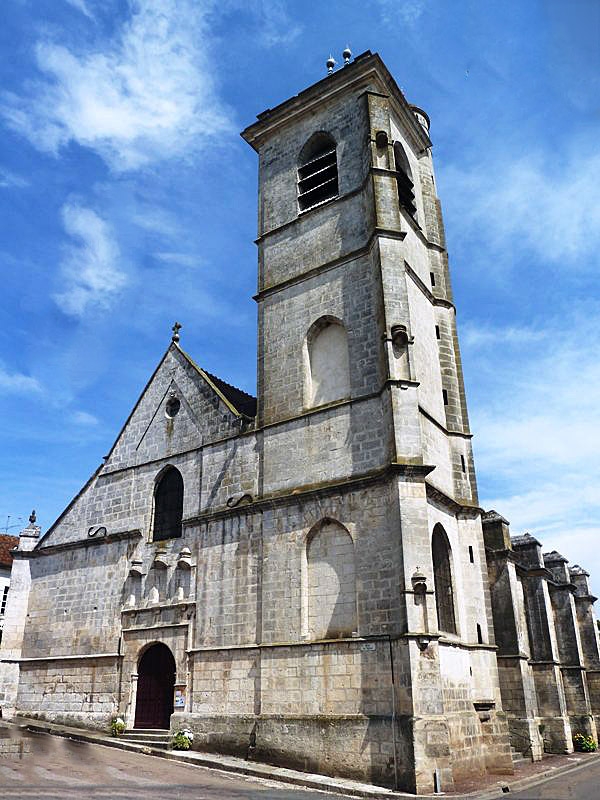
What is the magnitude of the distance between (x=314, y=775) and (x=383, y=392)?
25.8 ft

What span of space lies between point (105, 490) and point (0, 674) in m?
5.94

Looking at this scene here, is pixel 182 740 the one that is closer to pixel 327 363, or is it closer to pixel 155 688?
pixel 155 688

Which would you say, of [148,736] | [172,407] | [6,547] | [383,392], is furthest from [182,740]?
[6,547]

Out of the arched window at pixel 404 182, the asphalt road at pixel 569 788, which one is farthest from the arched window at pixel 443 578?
the arched window at pixel 404 182

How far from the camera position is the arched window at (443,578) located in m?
16.0

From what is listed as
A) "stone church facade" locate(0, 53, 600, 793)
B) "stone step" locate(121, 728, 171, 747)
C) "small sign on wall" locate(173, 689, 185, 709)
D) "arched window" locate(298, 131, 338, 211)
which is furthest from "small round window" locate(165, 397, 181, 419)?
"stone step" locate(121, 728, 171, 747)

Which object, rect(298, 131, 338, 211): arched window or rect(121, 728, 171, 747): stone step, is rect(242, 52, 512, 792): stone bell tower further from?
rect(121, 728, 171, 747): stone step

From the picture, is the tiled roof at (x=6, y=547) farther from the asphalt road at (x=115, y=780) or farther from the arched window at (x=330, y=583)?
the arched window at (x=330, y=583)

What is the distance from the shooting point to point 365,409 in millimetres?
16281

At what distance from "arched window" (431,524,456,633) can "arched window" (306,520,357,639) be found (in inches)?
82.7

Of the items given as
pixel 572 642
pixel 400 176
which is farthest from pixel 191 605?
pixel 572 642

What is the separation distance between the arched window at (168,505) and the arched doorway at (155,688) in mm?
2953

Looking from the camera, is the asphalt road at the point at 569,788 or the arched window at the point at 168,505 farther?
the arched window at the point at 168,505

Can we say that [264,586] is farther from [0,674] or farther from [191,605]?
[0,674]
